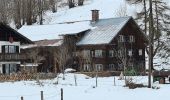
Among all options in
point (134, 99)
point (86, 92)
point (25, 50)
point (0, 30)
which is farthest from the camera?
point (25, 50)

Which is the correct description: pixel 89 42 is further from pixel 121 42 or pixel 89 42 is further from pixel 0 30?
pixel 0 30

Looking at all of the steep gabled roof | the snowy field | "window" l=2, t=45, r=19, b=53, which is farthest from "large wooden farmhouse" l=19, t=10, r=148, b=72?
the snowy field

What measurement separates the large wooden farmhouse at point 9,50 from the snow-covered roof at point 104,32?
38.9 ft

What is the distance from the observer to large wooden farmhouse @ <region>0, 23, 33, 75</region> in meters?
69.5

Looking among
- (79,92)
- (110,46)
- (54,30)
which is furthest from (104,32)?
(79,92)

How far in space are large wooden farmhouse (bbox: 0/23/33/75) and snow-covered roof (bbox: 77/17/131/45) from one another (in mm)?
11858

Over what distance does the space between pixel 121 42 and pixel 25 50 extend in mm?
15696

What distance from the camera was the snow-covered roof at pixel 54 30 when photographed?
83375 millimetres

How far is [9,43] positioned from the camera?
7112cm

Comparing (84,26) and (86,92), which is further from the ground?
(84,26)

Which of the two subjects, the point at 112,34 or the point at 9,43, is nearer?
the point at 9,43

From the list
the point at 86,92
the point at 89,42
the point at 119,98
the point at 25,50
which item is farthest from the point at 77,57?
the point at 119,98

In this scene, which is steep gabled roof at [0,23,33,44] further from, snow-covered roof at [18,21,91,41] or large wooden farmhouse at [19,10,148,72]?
snow-covered roof at [18,21,91,41]

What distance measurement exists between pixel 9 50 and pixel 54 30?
55.7ft
